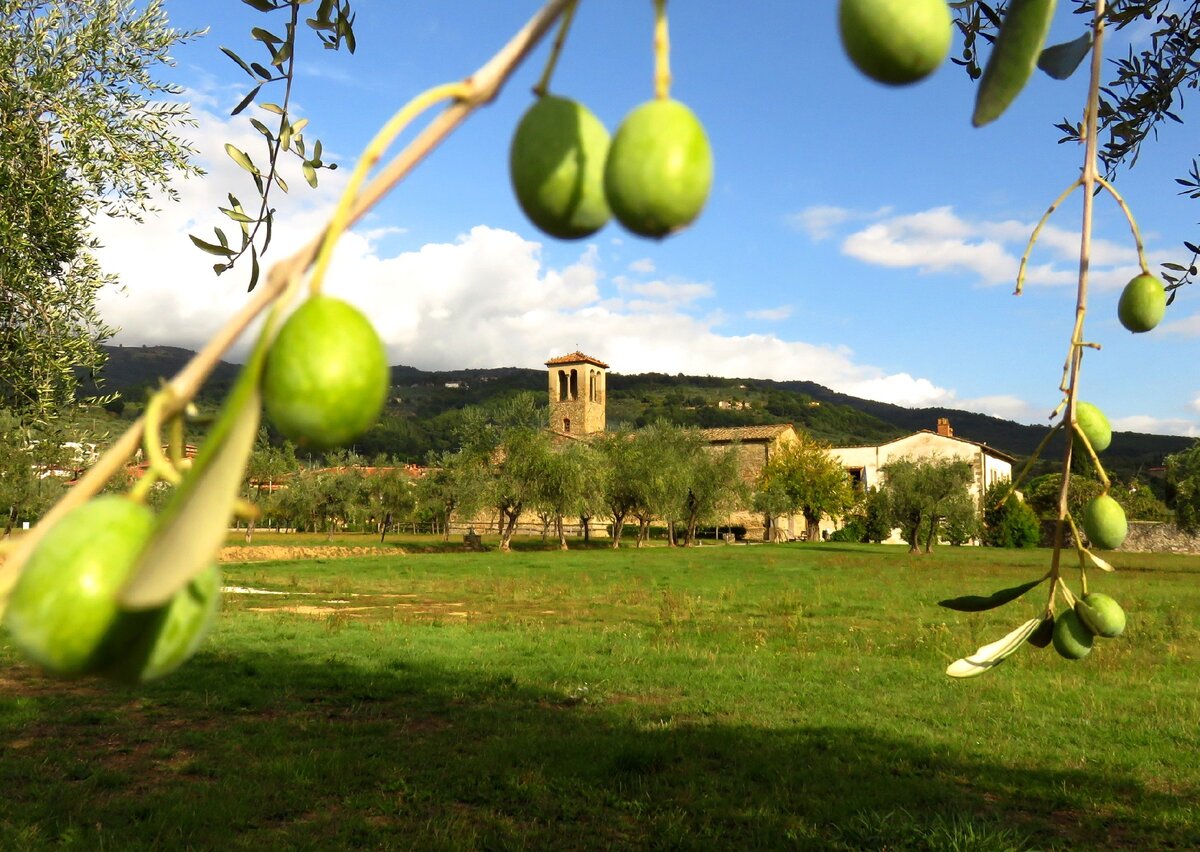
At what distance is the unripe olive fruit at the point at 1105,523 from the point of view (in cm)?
139

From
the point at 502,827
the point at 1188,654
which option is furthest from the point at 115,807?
the point at 1188,654

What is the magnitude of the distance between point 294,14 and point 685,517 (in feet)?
153

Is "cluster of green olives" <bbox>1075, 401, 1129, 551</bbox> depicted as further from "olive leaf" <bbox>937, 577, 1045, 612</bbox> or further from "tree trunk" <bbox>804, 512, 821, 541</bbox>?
"tree trunk" <bbox>804, 512, 821, 541</bbox>

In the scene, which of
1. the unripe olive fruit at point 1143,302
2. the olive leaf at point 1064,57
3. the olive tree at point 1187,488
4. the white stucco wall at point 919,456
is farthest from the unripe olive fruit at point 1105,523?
the white stucco wall at point 919,456

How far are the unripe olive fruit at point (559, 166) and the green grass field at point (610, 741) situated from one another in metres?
6.27

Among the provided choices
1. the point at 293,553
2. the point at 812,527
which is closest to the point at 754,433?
the point at 812,527

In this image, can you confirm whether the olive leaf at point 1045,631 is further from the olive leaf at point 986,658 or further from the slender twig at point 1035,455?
the slender twig at point 1035,455

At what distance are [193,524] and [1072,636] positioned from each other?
4.33 ft

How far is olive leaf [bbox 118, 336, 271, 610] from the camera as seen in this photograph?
14.3 inches

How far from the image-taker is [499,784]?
24.5 ft

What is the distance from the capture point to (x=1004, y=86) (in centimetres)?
82

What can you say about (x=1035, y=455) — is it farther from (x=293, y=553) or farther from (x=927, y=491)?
(x=927, y=491)

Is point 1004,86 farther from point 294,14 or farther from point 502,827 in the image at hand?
point 502,827

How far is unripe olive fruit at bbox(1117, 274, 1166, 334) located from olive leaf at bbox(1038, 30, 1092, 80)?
13.2 inches
